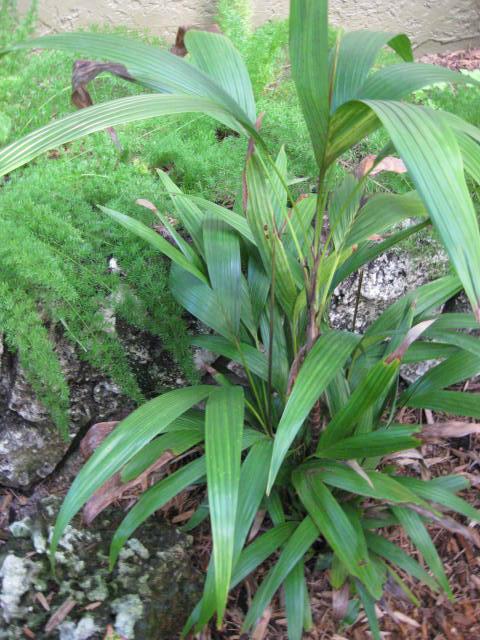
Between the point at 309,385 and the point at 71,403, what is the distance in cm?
92

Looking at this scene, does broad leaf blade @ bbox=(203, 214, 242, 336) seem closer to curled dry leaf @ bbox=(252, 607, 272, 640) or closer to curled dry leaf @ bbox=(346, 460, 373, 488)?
curled dry leaf @ bbox=(346, 460, 373, 488)

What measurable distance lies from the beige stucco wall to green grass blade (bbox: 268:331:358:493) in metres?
2.57

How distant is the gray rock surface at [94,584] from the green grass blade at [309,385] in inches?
22.4

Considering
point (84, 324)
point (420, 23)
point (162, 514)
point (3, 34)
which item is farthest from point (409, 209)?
point (420, 23)

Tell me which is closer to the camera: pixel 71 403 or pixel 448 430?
pixel 448 430

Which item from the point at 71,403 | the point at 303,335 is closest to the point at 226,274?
the point at 303,335

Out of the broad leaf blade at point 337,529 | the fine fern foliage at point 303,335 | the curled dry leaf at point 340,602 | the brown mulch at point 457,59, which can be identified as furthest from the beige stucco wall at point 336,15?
the curled dry leaf at point 340,602

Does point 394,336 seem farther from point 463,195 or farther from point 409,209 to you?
point 463,195

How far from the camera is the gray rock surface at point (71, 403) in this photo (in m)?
1.95

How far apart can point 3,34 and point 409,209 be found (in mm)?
2119

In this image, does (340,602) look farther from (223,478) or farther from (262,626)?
(223,478)

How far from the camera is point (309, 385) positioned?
141cm

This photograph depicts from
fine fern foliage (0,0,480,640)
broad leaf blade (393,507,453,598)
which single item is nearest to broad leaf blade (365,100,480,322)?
fine fern foliage (0,0,480,640)

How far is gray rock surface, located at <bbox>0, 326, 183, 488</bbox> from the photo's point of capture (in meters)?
1.95
